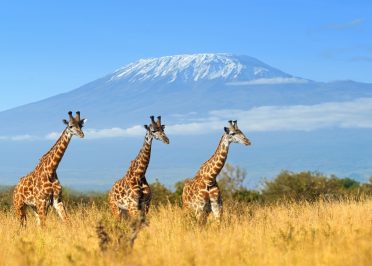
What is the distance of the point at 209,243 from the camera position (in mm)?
13023

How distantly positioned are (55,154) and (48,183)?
71 cm

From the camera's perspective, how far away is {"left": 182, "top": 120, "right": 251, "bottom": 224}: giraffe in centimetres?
1723

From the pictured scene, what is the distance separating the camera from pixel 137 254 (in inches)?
452

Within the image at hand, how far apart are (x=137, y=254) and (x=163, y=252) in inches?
38.4

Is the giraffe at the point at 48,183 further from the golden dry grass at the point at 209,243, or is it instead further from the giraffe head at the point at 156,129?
the giraffe head at the point at 156,129

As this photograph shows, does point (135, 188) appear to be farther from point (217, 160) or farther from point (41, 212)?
point (41, 212)

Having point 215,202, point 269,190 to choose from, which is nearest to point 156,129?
point 215,202

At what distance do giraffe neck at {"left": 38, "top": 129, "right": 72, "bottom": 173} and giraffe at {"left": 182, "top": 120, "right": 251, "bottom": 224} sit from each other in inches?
120

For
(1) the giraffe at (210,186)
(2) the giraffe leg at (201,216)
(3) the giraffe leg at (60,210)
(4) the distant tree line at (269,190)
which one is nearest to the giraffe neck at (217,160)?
(1) the giraffe at (210,186)

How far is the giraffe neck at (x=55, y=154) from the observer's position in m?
17.9

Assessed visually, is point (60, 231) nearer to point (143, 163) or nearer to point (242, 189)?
point (143, 163)

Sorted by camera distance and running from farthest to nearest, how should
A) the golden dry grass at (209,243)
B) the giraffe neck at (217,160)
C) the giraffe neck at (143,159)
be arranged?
the giraffe neck at (217,160) < the giraffe neck at (143,159) < the golden dry grass at (209,243)

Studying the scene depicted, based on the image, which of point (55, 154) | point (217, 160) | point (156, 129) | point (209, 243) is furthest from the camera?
point (55, 154)

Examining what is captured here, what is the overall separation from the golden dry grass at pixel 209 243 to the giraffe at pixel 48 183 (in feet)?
1.50
